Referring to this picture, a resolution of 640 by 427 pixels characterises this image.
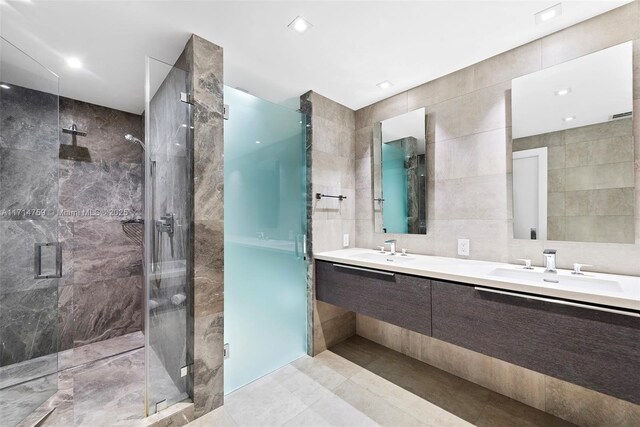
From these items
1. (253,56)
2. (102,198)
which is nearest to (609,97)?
(253,56)

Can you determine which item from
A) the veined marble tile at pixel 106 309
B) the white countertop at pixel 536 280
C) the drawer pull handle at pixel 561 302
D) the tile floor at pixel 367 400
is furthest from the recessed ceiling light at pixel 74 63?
the drawer pull handle at pixel 561 302

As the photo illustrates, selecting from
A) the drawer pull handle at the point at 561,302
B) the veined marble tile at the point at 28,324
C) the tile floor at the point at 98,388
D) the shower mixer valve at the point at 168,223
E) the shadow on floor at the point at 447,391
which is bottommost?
the shadow on floor at the point at 447,391

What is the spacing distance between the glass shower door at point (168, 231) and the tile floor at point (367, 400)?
384 millimetres

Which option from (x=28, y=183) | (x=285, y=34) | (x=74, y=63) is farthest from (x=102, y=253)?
(x=285, y=34)

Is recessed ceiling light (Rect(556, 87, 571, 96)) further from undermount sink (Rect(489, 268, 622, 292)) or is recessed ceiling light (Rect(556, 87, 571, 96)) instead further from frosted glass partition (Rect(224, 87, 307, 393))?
frosted glass partition (Rect(224, 87, 307, 393))

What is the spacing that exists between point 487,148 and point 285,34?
1.61 meters

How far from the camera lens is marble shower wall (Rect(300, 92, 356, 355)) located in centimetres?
240

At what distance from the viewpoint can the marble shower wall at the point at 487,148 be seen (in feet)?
4.89

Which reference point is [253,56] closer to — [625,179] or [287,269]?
[287,269]

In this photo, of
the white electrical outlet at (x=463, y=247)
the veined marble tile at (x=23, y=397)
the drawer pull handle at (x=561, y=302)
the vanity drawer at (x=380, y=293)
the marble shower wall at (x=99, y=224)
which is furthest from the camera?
the marble shower wall at (x=99, y=224)

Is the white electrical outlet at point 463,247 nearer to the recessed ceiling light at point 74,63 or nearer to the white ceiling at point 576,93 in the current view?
the white ceiling at point 576,93

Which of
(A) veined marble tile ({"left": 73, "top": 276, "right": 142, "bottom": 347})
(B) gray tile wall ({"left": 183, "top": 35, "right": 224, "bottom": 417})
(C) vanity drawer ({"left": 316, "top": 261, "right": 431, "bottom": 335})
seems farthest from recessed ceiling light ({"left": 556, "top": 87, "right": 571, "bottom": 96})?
(A) veined marble tile ({"left": 73, "top": 276, "right": 142, "bottom": 347})

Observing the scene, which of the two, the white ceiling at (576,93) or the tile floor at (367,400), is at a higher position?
the white ceiling at (576,93)

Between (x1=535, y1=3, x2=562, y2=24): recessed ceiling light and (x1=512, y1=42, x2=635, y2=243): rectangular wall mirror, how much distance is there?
30 cm
